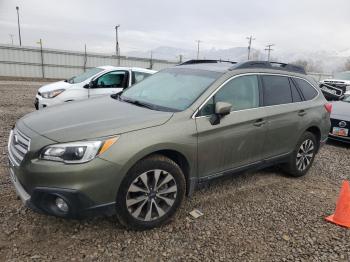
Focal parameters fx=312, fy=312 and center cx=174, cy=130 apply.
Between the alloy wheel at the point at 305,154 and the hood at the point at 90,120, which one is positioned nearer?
the hood at the point at 90,120

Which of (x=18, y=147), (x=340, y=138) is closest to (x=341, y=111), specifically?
(x=340, y=138)

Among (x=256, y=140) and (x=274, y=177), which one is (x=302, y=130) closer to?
(x=274, y=177)

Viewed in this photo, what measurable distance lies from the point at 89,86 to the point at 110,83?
0.61 metres

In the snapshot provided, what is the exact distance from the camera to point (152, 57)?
3019 centimetres

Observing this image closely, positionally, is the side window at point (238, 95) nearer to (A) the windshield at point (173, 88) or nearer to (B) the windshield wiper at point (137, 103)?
(A) the windshield at point (173, 88)

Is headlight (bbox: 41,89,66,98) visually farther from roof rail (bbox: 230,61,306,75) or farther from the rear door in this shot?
the rear door

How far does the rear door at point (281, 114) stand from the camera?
416 centimetres

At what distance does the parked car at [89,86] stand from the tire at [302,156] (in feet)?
16.3

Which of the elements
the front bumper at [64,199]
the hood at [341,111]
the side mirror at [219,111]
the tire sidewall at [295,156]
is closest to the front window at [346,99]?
the hood at [341,111]

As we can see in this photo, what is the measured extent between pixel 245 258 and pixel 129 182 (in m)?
1.29

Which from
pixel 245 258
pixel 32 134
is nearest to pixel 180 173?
pixel 245 258

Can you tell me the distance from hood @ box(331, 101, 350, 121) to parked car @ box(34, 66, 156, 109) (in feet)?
16.1

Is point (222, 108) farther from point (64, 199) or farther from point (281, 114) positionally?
point (64, 199)

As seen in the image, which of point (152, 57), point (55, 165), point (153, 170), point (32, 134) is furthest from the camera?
point (152, 57)
